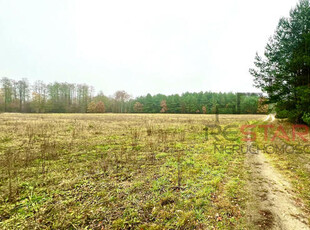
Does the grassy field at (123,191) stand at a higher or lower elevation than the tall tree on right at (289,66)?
lower

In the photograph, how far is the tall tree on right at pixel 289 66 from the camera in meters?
12.2

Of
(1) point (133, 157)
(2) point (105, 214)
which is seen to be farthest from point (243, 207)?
(1) point (133, 157)

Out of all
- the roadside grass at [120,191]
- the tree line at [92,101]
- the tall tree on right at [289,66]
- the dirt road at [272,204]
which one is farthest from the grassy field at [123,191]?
the tree line at [92,101]

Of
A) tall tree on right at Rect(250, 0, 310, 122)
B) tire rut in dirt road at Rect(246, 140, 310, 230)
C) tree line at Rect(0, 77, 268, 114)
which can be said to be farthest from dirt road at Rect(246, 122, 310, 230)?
tree line at Rect(0, 77, 268, 114)

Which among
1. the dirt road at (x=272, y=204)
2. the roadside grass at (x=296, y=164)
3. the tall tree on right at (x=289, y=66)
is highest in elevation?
the tall tree on right at (x=289, y=66)

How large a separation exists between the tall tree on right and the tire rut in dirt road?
10193 mm

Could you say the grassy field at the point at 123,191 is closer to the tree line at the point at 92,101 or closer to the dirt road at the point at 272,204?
the dirt road at the point at 272,204

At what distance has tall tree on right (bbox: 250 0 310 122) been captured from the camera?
40.1 ft

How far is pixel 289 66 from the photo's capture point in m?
13.1

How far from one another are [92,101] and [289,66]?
224 feet

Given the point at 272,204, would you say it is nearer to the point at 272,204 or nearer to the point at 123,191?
the point at 272,204

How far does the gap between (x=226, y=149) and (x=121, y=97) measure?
2895 inches

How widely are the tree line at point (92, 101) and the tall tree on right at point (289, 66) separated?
2777 cm

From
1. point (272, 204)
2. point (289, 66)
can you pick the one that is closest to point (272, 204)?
point (272, 204)
